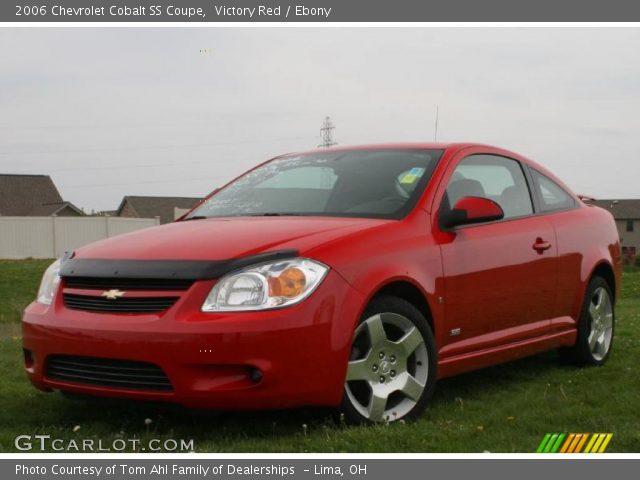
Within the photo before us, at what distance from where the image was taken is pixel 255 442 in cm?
438

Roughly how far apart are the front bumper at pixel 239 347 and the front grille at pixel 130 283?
0.30ft

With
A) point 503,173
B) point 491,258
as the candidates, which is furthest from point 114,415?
point 503,173

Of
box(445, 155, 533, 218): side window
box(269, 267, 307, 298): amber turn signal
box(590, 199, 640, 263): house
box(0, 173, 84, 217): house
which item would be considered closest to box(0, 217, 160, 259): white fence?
box(0, 173, 84, 217): house

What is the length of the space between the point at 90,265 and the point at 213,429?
3.45 feet

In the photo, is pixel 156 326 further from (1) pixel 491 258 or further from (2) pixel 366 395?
(1) pixel 491 258

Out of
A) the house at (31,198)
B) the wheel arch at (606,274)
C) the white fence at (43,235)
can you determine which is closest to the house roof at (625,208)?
the house at (31,198)

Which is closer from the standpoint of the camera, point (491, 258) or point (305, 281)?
point (305, 281)

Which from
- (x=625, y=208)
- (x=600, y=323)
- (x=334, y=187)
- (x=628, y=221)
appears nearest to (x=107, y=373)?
(x=334, y=187)

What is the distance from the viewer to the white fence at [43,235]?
119 ft

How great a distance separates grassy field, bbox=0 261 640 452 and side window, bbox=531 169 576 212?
47.6 inches

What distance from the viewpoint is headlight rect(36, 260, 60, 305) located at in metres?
4.97

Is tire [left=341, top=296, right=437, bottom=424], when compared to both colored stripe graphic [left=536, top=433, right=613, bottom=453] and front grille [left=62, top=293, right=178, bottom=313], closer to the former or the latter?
colored stripe graphic [left=536, top=433, right=613, bottom=453]
